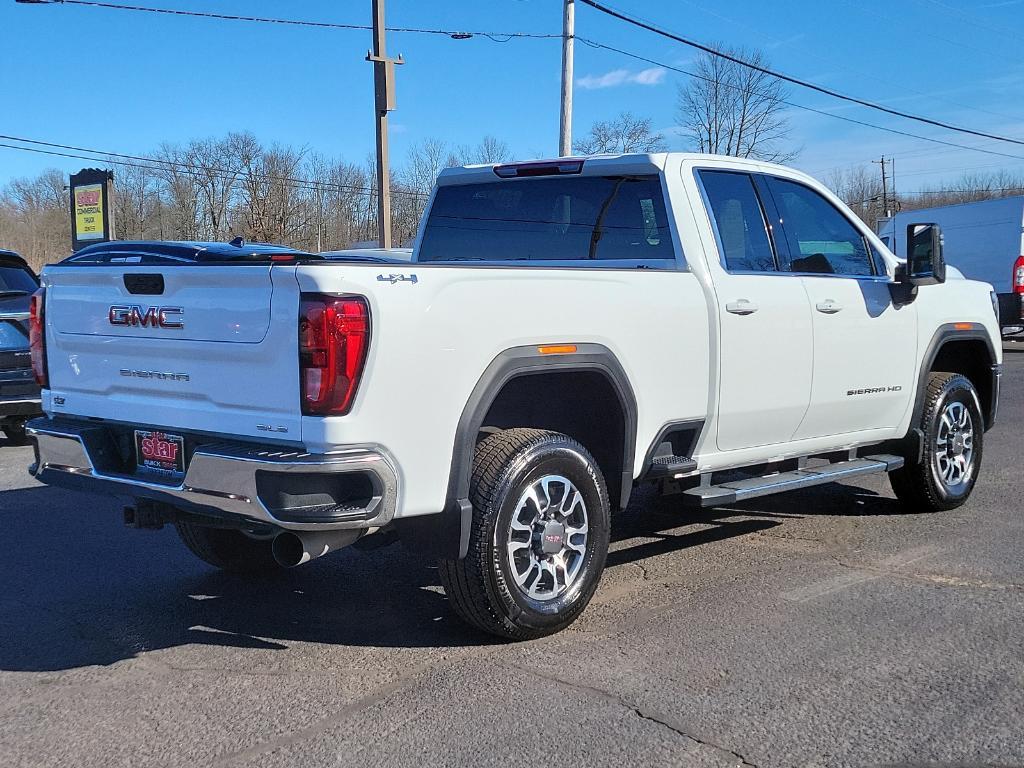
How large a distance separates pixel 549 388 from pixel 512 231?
146cm

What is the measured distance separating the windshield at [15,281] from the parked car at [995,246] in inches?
618

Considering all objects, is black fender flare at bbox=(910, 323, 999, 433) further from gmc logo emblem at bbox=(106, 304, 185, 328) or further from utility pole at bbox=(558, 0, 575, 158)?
utility pole at bbox=(558, 0, 575, 158)

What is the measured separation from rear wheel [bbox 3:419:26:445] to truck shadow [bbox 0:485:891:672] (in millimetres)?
3448

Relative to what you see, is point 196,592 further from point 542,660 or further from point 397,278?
point 397,278

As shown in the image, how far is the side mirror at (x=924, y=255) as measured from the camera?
602 centimetres

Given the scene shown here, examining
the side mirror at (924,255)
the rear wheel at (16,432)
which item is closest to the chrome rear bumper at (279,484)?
the side mirror at (924,255)

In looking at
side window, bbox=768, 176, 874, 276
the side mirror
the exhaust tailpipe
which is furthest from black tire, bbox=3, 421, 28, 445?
the side mirror

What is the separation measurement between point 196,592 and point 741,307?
9.95 feet

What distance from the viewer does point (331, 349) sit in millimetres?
3537

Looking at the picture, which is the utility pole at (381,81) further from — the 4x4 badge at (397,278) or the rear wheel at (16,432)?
the 4x4 badge at (397,278)

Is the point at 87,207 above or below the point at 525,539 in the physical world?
above

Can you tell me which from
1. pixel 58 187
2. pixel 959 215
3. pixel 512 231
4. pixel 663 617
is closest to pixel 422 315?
pixel 663 617

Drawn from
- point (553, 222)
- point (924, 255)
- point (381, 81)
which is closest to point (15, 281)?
point (553, 222)

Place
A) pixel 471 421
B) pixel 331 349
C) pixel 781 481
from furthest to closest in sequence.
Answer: pixel 781 481, pixel 471 421, pixel 331 349
